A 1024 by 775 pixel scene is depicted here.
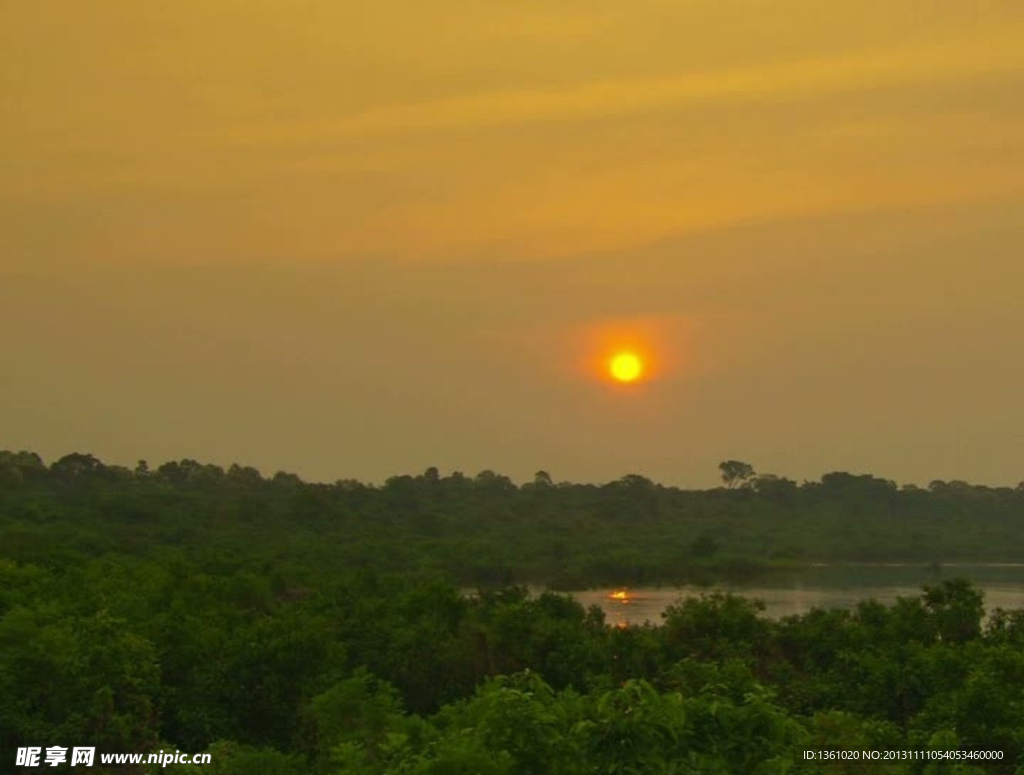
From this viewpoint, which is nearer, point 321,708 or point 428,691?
point 321,708

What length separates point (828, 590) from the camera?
5884 cm

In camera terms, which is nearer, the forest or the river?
the forest

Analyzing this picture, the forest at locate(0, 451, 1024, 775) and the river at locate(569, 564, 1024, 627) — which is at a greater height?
the river at locate(569, 564, 1024, 627)

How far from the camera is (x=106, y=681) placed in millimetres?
16516

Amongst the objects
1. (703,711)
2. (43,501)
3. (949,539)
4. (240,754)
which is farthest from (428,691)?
(949,539)

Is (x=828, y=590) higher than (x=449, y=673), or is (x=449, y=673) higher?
(x=828, y=590)

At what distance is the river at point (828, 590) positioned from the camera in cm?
5016

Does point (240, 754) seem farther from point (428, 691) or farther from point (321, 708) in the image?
point (428, 691)

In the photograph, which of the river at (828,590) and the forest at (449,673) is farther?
A: the river at (828,590)

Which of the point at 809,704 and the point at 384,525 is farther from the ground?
the point at 384,525

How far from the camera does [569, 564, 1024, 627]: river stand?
50.2 meters

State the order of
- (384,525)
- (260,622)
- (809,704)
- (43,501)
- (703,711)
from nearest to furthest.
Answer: (703,711) → (809,704) → (260,622) → (43,501) → (384,525)

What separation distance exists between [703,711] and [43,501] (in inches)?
2420

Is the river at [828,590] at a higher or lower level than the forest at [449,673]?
higher
